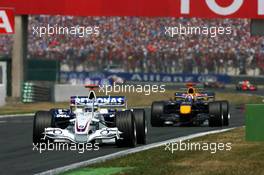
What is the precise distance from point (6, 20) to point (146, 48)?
21.4 meters

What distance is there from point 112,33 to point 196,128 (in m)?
37.0

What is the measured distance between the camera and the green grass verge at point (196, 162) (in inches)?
465

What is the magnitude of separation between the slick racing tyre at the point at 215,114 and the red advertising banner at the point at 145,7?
10295 millimetres

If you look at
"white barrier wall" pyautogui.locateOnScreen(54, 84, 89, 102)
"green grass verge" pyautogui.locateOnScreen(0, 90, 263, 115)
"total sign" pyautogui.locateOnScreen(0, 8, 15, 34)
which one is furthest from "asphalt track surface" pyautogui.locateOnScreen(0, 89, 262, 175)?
"white barrier wall" pyautogui.locateOnScreen(54, 84, 89, 102)

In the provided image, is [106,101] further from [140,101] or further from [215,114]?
[140,101]

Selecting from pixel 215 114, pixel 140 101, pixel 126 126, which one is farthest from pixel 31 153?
pixel 140 101

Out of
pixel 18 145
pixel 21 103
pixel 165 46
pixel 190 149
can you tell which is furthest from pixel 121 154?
pixel 165 46

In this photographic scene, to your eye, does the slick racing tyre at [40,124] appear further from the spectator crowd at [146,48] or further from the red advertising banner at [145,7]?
the spectator crowd at [146,48]

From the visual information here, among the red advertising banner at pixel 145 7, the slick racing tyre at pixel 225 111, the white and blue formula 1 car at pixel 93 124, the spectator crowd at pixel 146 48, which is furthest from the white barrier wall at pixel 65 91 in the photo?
the white and blue formula 1 car at pixel 93 124

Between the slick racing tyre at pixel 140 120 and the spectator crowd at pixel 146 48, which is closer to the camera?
the slick racing tyre at pixel 140 120

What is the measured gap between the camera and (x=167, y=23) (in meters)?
60.0

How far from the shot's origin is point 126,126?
15953 millimetres

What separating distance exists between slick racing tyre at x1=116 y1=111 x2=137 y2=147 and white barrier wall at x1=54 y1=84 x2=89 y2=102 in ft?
90.1

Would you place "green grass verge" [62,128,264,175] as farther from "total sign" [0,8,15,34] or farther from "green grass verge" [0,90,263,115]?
"total sign" [0,8,15,34]
